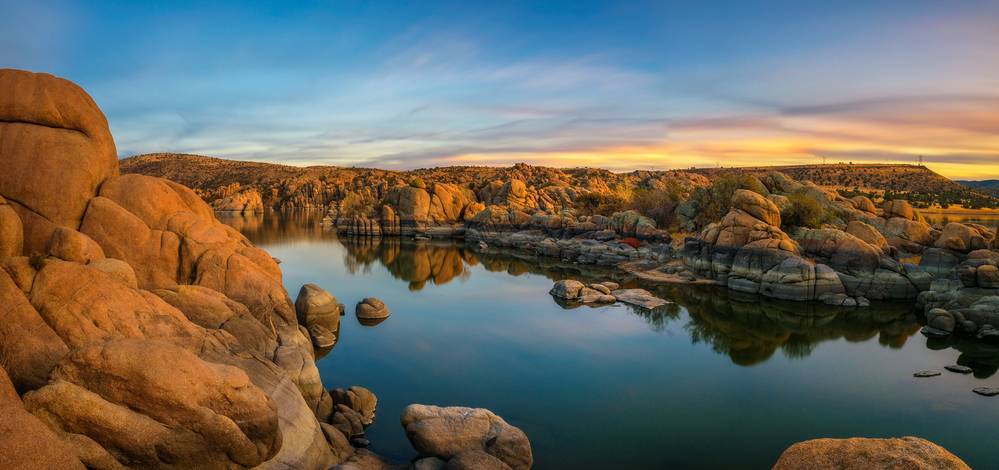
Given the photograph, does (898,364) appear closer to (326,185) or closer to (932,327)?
(932,327)

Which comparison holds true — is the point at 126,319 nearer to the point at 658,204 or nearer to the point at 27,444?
the point at 27,444

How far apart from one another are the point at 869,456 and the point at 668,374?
49.8 ft

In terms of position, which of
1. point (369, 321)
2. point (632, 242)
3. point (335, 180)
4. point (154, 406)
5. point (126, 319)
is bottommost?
point (369, 321)

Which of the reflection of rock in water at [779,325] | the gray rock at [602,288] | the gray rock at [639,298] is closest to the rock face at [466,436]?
the reflection of rock in water at [779,325]

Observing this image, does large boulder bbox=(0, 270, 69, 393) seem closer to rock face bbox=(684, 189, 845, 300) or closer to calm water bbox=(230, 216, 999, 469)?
calm water bbox=(230, 216, 999, 469)

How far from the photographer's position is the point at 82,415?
7.89 metres

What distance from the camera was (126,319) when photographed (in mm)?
10867

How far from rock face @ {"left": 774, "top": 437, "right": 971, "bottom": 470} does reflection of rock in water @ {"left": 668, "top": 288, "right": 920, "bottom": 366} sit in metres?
17.8

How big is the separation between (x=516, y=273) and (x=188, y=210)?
105 ft

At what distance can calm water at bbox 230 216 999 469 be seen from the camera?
1534 cm

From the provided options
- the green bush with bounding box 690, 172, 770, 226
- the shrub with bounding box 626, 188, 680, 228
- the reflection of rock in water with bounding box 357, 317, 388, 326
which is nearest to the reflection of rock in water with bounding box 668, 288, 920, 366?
the reflection of rock in water with bounding box 357, 317, 388, 326

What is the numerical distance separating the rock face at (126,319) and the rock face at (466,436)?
2138 millimetres

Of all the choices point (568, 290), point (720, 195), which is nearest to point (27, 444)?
point (568, 290)

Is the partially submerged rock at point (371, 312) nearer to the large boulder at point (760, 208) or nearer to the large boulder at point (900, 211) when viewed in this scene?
the large boulder at point (760, 208)
